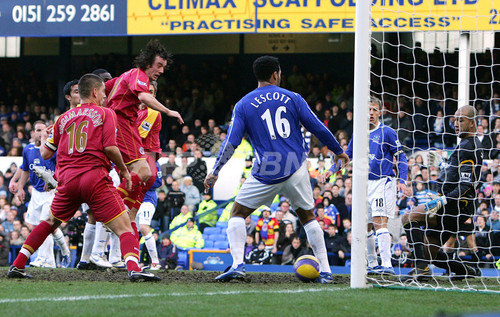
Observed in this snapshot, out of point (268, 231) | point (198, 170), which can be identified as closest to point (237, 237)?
point (268, 231)

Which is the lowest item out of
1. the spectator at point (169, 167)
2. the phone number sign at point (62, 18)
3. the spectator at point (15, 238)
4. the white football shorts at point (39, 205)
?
the spectator at point (15, 238)

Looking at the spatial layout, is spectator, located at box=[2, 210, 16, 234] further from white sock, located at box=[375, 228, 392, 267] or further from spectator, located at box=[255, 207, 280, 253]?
white sock, located at box=[375, 228, 392, 267]

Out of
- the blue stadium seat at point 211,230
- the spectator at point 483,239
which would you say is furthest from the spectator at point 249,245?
the spectator at point 483,239

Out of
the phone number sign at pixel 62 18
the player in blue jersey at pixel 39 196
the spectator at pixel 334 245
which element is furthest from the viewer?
the phone number sign at pixel 62 18

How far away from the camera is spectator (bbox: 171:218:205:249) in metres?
16.0

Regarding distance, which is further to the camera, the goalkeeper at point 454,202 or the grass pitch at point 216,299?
the goalkeeper at point 454,202

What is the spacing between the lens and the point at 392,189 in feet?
31.0

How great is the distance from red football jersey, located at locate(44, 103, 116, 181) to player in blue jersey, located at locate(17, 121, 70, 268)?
3.54 m

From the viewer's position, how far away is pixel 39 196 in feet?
38.4

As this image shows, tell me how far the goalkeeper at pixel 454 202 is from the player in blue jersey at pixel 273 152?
1.32 metres

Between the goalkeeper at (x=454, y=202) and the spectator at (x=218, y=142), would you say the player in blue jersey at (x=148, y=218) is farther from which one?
the spectator at (x=218, y=142)

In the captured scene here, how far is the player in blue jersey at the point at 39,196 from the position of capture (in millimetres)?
11031

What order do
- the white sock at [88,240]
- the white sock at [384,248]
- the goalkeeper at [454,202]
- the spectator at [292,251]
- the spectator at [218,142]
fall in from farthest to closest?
the spectator at [218,142] < the spectator at [292,251] < the white sock at [88,240] < the white sock at [384,248] < the goalkeeper at [454,202]

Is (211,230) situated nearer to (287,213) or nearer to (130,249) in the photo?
(287,213)
